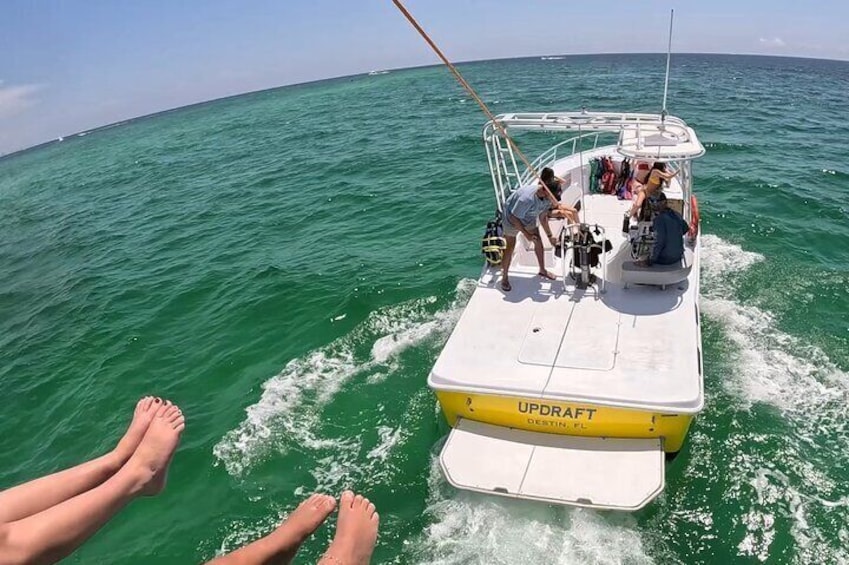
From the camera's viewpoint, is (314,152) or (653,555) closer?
(653,555)

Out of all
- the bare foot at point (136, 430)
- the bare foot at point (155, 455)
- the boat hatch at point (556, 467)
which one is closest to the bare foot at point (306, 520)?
the bare foot at point (155, 455)

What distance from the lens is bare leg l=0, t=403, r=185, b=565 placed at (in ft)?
8.94

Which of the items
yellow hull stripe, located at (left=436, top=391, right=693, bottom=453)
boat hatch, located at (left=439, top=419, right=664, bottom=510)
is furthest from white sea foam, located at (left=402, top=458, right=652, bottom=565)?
yellow hull stripe, located at (left=436, top=391, right=693, bottom=453)

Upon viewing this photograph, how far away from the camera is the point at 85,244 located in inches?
711

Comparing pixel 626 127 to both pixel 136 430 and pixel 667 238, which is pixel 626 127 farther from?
pixel 136 430

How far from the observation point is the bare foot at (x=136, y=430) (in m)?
3.72

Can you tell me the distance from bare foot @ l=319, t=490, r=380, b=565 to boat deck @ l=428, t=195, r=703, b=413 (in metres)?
1.95

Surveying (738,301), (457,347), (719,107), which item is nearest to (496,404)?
(457,347)

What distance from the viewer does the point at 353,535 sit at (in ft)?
11.6

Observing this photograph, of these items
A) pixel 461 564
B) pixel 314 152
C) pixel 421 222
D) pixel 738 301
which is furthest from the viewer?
pixel 314 152

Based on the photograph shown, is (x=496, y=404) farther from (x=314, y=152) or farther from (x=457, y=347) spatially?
(x=314, y=152)

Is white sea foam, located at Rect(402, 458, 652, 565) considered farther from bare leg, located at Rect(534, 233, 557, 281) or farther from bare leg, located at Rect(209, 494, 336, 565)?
bare leg, located at Rect(534, 233, 557, 281)

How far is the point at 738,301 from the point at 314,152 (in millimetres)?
22084

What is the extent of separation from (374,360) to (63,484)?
5309mm
